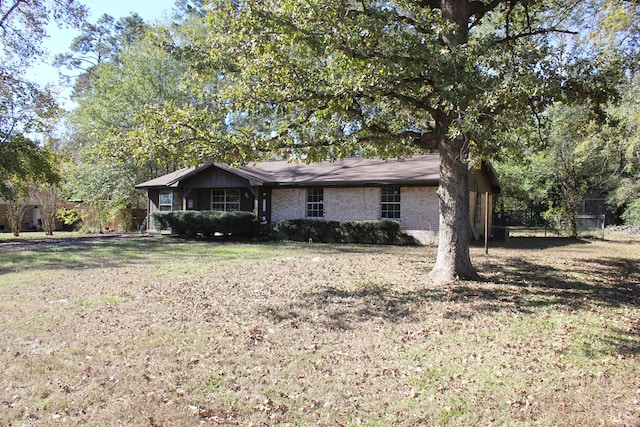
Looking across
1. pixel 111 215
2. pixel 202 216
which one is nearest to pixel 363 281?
pixel 202 216

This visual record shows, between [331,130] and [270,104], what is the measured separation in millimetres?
1469

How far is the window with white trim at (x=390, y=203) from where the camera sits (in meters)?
19.2

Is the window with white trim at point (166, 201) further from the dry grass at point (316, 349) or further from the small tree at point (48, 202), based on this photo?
the dry grass at point (316, 349)

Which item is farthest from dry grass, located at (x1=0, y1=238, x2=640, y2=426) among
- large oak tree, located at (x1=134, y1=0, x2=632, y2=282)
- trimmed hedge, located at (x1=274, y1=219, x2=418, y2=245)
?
trimmed hedge, located at (x1=274, y1=219, x2=418, y2=245)

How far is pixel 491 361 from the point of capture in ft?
16.9

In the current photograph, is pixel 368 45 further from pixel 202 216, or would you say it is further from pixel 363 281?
pixel 202 216

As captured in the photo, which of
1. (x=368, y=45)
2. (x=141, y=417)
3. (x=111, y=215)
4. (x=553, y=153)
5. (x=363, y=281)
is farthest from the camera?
(x=111, y=215)

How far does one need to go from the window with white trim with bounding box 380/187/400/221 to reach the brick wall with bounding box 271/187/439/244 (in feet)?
0.76

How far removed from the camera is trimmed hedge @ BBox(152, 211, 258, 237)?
20047 mm

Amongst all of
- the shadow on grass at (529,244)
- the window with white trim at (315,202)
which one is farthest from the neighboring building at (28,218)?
the shadow on grass at (529,244)

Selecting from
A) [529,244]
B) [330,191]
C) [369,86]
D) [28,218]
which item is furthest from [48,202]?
[529,244]

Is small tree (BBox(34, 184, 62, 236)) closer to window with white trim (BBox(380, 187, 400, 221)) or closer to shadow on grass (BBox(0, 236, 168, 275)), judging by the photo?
shadow on grass (BBox(0, 236, 168, 275))

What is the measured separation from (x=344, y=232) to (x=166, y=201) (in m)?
10.2

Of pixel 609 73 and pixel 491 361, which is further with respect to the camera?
pixel 609 73
